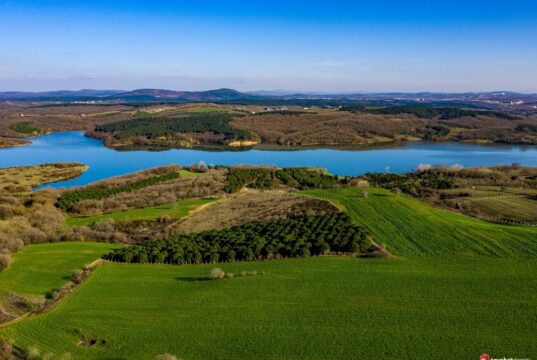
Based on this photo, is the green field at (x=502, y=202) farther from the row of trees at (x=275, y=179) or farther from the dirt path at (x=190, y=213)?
the dirt path at (x=190, y=213)

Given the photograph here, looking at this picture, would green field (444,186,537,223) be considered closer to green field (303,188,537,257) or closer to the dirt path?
green field (303,188,537,257)

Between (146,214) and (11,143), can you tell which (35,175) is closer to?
(146,214)

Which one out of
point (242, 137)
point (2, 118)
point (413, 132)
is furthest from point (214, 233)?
point (2, 118)

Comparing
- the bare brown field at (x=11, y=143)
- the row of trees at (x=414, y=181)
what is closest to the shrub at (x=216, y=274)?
the row of trees at (x=414, y=181)

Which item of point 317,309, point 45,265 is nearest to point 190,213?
point 45,265

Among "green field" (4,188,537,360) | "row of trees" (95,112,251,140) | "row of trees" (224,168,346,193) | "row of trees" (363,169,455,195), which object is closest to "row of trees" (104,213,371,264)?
"green field" (4,188,537,360)

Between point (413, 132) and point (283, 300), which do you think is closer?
point (283, 300)

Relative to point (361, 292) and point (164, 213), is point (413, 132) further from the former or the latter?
point (361, 292)
